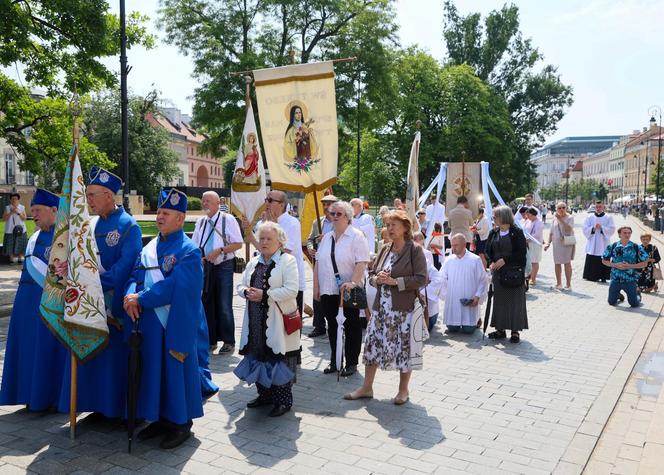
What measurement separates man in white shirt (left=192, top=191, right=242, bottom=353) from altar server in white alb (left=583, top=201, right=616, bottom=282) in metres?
10.3

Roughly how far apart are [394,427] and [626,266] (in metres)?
8.19

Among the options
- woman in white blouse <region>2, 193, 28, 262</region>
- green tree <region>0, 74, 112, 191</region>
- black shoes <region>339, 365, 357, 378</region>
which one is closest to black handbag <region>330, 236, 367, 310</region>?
black shoes <region>339, 365, 357, 378</region>

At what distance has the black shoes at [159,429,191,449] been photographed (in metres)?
4.66

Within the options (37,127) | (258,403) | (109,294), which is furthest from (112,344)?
(37,127)

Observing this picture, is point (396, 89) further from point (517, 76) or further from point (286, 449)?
point (286, 449)

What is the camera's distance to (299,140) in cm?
825

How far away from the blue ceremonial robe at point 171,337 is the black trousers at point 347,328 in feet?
7.31

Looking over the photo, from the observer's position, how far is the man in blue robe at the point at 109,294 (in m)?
4.89

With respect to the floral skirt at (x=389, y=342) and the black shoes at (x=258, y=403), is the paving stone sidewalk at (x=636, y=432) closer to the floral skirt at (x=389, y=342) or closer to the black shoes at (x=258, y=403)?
the floral skirt at (x=389, y=342)

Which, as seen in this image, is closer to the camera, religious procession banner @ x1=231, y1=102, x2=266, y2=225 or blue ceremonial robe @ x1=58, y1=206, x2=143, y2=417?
blue ceremonial robe @ x1=58, y1=206, x2=143, y2=417

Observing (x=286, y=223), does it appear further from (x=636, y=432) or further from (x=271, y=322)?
(x=636, y=432)

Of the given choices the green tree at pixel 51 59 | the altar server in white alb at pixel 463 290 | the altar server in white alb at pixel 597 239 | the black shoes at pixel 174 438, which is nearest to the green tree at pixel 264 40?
the green tree at pixel 51 59

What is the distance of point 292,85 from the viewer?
27.0 ft

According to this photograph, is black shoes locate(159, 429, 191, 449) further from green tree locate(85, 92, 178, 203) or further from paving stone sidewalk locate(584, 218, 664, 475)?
green tree locate(85, 92, 178, 203)
